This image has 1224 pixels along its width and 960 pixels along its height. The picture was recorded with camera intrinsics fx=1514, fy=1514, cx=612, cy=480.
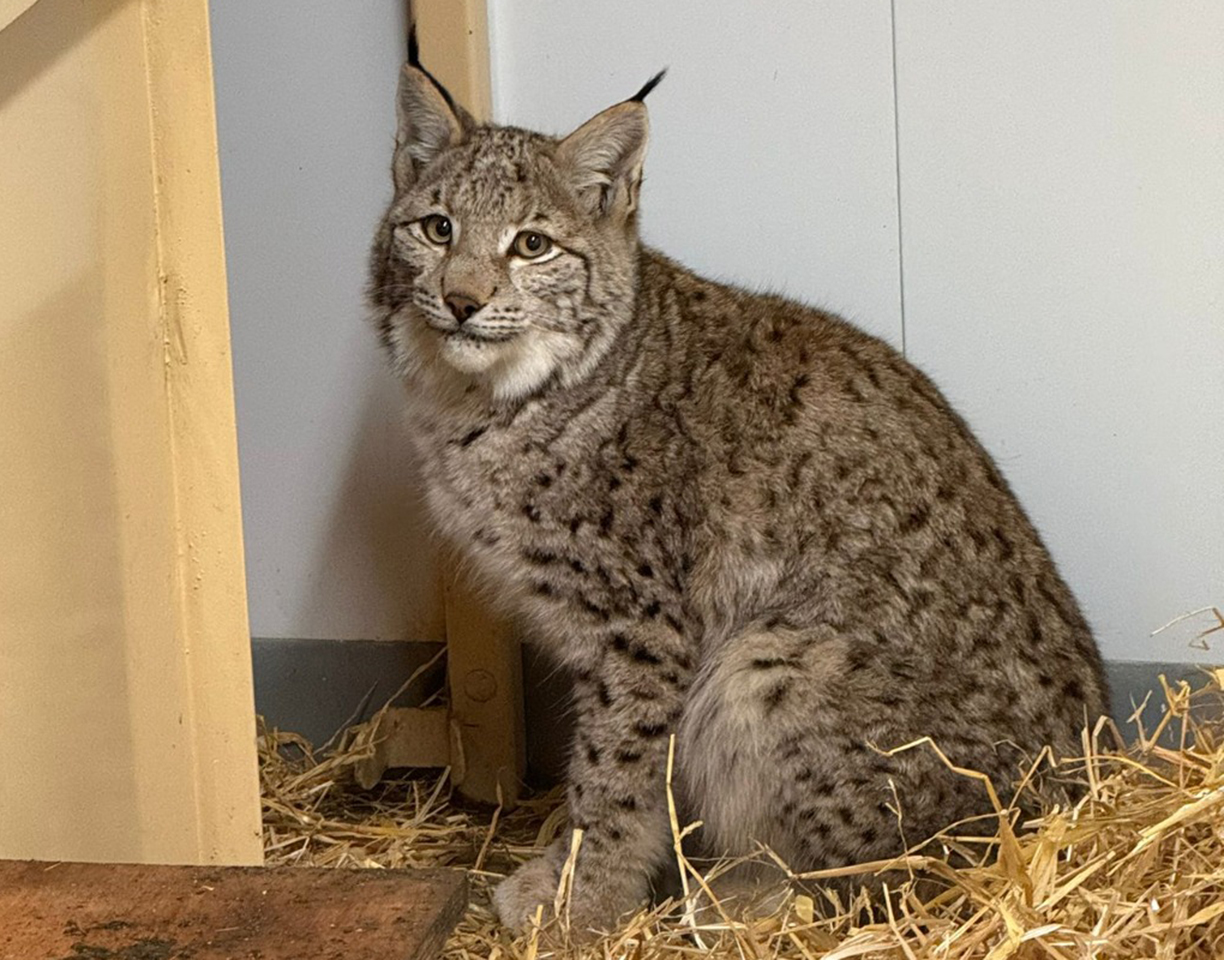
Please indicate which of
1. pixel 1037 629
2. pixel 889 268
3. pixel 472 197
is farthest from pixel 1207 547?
pixel 472 197

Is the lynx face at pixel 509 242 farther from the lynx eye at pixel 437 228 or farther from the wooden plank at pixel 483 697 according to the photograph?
the wooden plank at pixel 483 697

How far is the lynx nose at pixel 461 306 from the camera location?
109 inches

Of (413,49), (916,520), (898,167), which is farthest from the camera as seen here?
(898,167)

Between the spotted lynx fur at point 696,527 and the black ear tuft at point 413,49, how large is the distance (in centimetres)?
3

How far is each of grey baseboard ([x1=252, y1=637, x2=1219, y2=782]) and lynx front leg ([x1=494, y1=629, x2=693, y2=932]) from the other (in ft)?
2.19

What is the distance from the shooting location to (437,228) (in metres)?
2.95

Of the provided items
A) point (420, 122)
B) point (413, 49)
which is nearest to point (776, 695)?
point (420, 122)

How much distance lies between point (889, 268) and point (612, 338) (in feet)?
2.21

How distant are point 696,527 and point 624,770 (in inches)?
19.1

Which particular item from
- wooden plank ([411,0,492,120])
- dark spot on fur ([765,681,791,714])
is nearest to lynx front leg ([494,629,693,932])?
dark spot on fur ([765,681,791,714])

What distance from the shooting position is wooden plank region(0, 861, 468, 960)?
1.90 m

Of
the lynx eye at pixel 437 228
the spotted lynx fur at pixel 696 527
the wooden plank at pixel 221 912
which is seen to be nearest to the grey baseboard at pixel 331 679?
the spotted lynx fur at pixel 696 527

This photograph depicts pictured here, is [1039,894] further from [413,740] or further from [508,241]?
[413,740]

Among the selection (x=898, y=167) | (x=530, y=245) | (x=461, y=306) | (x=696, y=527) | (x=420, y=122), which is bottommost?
(x=696, y=527)
